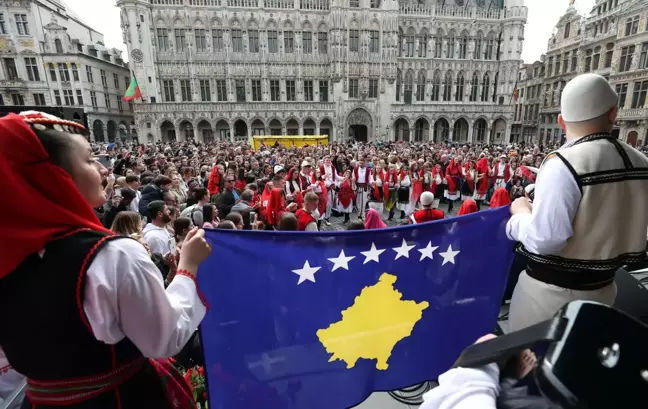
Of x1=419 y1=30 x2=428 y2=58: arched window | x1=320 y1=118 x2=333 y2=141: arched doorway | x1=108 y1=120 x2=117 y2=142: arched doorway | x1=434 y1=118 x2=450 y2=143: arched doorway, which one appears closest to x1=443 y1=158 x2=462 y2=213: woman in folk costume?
x1=320 y1=118 x2=333 y2=141: arched doorway

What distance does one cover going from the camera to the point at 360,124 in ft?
125

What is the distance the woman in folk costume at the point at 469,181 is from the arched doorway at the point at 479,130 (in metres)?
32.6

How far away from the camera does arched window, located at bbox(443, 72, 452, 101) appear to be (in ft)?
125

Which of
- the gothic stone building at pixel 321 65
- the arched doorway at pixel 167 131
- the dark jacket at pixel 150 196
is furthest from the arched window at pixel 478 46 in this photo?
the dark jacket at pixel 150 196

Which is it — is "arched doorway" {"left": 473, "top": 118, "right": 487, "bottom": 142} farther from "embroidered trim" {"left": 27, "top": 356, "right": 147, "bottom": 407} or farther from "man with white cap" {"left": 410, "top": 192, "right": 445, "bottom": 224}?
"embroidered trim" {"left": 27, "top": 356, "right": 147, "bottom": 407}

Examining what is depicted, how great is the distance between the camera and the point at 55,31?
3406 cm

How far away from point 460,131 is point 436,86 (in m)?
6.85

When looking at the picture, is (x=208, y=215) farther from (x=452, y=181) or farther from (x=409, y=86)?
(x=409, y=86)

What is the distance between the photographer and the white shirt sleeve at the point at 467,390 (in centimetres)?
80

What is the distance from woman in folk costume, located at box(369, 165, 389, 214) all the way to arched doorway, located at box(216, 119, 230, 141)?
98.2ft

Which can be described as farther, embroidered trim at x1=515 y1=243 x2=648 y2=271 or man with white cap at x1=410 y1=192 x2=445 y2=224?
man with white cap at x1=410 y1=192 x2=445 y2=224

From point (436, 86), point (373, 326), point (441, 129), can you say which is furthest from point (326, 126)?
point (373, 326)

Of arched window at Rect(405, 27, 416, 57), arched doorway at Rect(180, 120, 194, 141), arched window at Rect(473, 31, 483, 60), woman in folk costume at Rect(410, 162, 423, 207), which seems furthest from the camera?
arched window at Rect(473, 31, 483, 60)

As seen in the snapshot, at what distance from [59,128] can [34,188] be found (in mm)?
268
